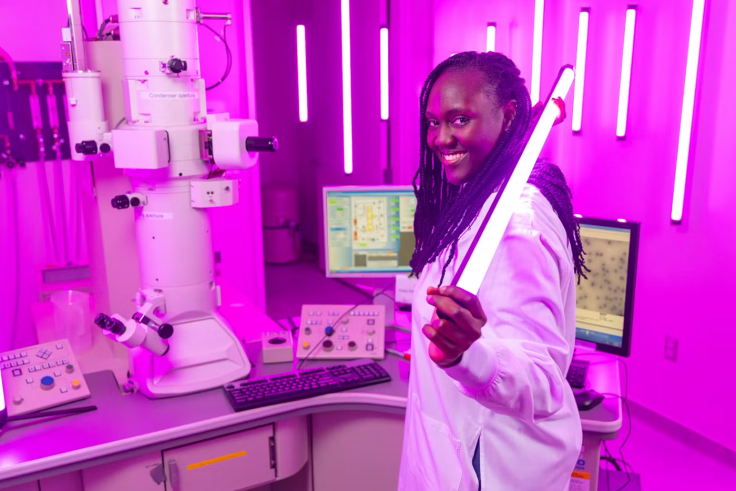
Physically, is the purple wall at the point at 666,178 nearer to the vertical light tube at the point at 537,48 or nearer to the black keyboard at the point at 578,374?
the vertical light tube at the point at 537,48

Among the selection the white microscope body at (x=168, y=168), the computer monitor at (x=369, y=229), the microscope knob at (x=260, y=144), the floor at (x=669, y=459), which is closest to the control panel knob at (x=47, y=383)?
the white microscope body at (x=168, y=168)

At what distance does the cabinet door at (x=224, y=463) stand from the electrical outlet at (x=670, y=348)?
207cm

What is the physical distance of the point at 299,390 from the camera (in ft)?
6.38

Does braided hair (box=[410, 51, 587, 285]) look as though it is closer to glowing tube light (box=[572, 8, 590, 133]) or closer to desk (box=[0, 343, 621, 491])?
desk (box=[0, 343, 621, 491])

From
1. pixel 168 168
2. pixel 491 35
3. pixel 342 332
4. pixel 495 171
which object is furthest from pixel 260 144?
pixel 491 35

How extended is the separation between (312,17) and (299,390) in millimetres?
4378

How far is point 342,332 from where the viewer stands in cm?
225

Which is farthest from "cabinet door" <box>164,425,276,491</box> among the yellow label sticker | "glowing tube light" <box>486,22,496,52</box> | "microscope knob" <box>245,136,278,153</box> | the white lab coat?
"glowing tube light" <box>486,22,496,52</box>

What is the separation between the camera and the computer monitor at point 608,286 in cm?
187

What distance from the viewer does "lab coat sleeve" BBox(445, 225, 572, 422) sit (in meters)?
1.00

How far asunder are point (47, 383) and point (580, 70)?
8.74 ft

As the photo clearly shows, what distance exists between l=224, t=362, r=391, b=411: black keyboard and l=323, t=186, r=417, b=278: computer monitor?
1.44 feet

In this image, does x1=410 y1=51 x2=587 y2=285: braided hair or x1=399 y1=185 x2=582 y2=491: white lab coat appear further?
x1=410 y1=51 x2=587 y2=285: braided hair

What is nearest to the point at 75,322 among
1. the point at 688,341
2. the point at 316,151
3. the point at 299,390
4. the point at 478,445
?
the point at 299,390
